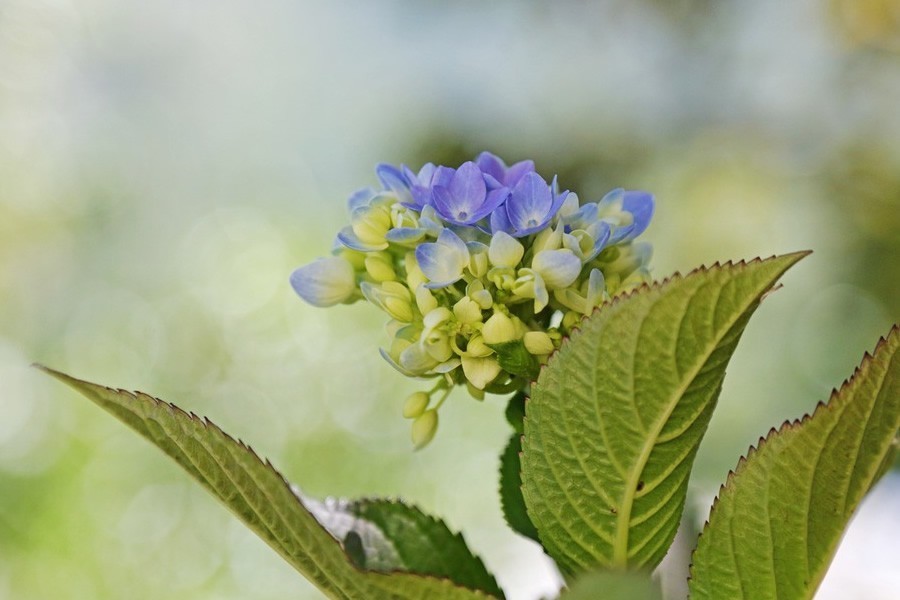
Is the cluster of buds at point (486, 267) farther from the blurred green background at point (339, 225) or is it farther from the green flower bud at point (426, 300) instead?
the blurred green background at point (339, 225)

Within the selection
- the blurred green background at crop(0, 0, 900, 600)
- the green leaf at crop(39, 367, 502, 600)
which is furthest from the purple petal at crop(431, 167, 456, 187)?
the blurred green background at crop(0, 0, 900, 600)

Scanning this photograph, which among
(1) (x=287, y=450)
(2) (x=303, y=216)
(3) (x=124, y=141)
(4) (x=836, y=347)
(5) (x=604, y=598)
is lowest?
(5) (x=604, y=598)

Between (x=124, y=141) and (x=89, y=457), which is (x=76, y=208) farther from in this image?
(x=89, y=457)

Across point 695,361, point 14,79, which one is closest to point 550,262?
point 695,361

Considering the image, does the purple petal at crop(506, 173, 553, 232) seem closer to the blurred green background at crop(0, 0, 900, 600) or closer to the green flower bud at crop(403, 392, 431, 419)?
the green flower bud at crop(403, 392, 431, 419)

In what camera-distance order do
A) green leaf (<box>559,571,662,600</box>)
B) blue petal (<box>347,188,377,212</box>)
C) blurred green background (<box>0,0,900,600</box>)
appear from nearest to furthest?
green leaf (<box>559,571,662,600</box>)
blue petal (<box>347,188,377,212</box>)
blurred green background (<box>0,0,900,600</box>)

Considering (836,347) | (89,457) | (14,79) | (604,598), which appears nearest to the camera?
(604,598)

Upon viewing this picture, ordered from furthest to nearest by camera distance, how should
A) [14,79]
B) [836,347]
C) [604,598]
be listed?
[14,79], [836,347], [604,598]

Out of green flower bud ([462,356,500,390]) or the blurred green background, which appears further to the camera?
the blurred green background
